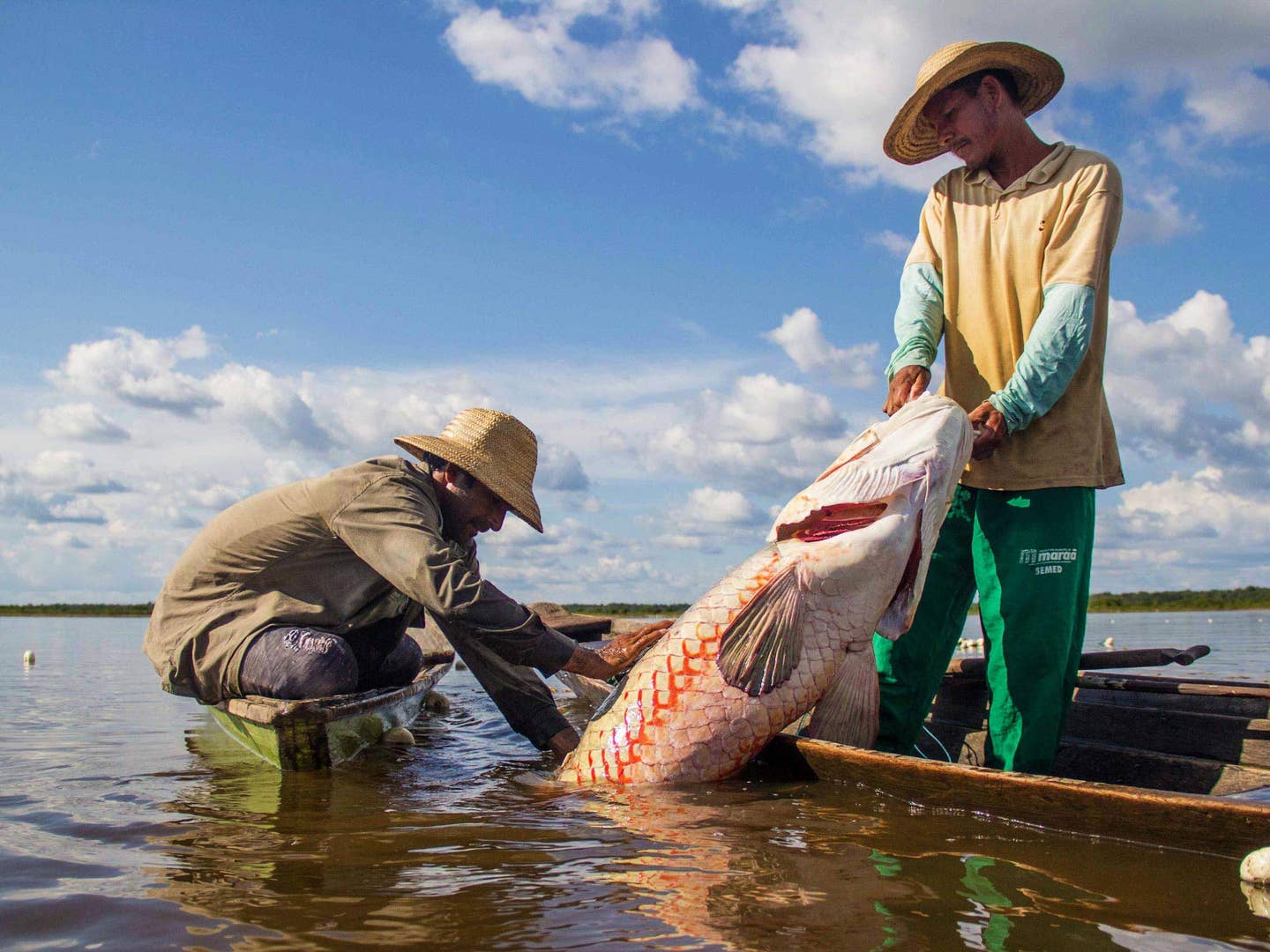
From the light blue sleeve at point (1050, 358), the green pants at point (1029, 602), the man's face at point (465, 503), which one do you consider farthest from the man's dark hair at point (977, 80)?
the man's face at point (465, 503)

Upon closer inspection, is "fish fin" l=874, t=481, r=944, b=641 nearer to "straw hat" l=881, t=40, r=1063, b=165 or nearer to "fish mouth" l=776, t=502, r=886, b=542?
"fish mouth" l=776, t=502, r=886, b=542

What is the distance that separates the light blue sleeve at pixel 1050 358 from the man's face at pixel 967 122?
762 mm

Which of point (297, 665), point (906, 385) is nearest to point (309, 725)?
point (297, 665)

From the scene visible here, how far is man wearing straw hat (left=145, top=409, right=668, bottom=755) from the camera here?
12.5 feet

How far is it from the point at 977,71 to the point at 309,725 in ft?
12.5

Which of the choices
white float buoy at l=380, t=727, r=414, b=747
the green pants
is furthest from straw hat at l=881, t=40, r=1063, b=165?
white float buoy at l=380, t=727, r=414, b=747

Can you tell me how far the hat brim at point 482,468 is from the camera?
4.04 meters

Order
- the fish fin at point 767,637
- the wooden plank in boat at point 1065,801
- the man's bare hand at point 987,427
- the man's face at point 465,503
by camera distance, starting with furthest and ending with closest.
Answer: the man's face at point 465,503, the man's bare hand at point 987,427, the fish fin at point 767,637, the wooden plank in boat at point 1065,801

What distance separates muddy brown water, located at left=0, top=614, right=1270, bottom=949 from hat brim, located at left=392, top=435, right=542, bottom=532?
45.5 inches

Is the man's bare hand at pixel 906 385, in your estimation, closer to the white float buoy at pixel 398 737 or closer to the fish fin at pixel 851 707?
the fish fin at pixel 851 707

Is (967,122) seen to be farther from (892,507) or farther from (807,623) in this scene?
(807,623)

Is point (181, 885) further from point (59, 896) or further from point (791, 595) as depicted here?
point (791, 595)

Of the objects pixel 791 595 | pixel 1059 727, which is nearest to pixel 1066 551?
pixel 1059 727

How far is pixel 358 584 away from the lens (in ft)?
14.0
